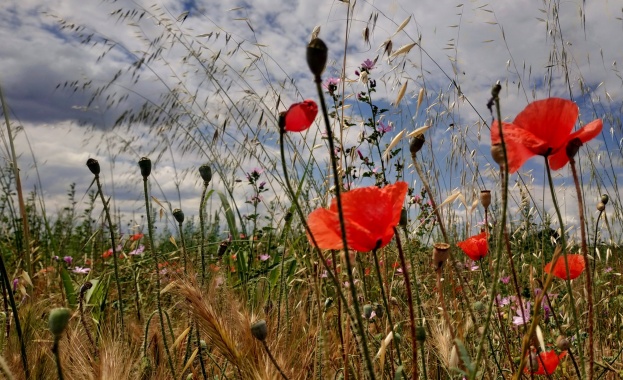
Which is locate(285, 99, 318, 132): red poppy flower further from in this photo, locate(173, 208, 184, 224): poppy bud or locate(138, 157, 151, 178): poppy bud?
locate(173, 208, 184, 224): poppy bud

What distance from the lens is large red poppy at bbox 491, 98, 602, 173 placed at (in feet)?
2.88

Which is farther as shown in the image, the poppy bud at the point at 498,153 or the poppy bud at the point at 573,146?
the poppy bud at the point at 573,146

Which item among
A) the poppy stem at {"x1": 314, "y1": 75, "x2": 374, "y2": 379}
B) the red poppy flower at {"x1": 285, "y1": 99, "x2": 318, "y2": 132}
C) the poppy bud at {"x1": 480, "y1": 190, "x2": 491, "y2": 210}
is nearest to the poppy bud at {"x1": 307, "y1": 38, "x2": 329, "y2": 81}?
the poppy stem at {"x1": 314, "y1": 75, "x2": 374, "y2": 379}

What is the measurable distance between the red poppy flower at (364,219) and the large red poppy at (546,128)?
21 centimetres

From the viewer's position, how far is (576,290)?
230cm

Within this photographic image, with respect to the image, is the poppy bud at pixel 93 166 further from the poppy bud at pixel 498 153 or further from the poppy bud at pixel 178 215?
the poppy bud at pixel 498 153

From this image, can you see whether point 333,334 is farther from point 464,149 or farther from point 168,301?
point 464,149

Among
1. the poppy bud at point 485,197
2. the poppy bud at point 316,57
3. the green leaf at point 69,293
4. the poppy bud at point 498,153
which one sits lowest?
the green leaf at point 69,293

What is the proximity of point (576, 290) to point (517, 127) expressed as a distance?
1731mm

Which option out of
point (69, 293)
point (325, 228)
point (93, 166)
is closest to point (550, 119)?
point (325, 228)

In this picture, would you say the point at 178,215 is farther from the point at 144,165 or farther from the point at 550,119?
the point at 550,119

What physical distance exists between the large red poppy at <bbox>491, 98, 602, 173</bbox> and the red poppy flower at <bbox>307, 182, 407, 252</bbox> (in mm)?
213

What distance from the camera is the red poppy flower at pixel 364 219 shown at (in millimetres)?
853

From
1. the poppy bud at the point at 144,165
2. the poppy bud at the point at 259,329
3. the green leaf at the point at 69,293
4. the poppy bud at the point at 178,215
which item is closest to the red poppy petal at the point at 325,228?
the poppy bud at the point at 259,329
